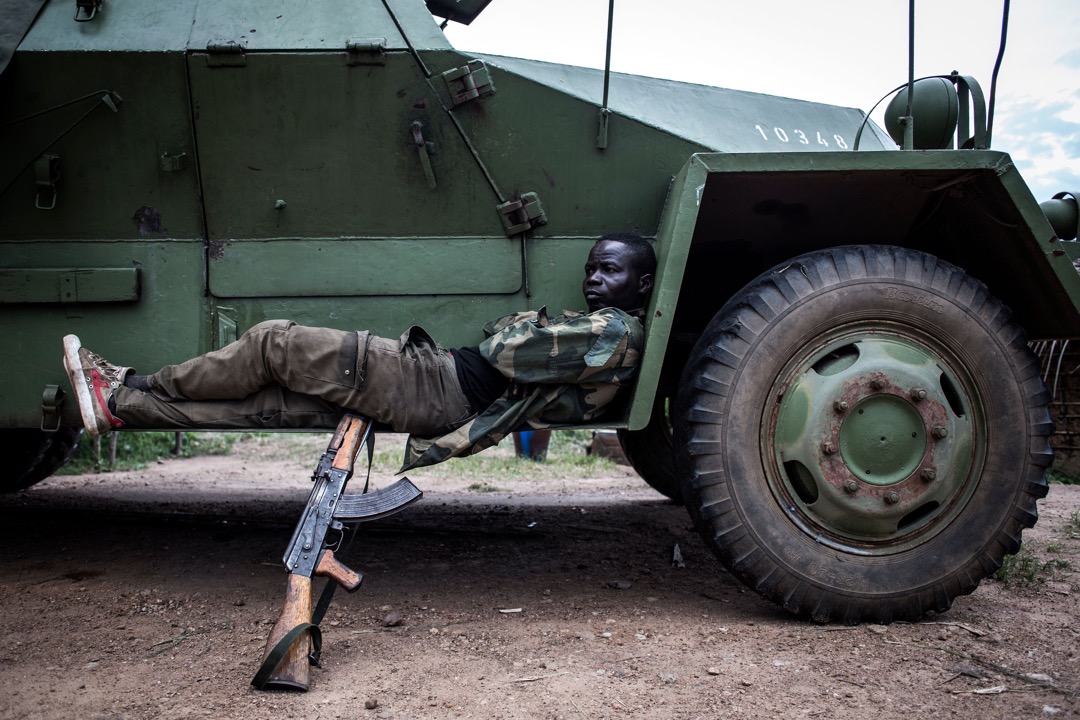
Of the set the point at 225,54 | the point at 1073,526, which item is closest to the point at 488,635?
the point at 225,54

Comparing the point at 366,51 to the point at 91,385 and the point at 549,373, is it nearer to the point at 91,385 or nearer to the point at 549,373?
the point at 549,373

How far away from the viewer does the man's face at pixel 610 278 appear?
2.72m

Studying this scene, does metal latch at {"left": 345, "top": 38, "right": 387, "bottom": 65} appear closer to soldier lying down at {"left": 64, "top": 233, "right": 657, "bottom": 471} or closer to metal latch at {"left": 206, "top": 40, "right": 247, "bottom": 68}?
metal latch at {"left": 206, "top": 40, "right": 247, "bottom": 68}

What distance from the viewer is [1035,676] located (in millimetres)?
2012

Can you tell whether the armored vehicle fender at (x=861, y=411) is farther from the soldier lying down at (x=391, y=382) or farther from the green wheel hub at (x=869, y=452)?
the soldier lying down at (x=391, y=382)

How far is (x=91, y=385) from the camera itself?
258 cm

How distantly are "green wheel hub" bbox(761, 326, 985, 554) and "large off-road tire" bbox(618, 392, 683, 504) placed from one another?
1738mm

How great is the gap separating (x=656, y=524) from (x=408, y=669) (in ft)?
7.03

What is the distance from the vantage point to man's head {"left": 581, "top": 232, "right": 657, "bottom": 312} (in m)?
2.72

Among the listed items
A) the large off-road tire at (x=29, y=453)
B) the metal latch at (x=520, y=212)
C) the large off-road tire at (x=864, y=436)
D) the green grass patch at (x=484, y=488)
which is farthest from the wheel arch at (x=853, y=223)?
the large off-road tire at (x=29, y=453)

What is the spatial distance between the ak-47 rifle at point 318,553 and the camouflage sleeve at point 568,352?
48 cm

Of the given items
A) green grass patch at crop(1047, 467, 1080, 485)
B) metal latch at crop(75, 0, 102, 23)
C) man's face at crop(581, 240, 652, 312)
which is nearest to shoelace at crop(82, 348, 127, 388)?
metal latch at crop(75, 0, 102, 23)

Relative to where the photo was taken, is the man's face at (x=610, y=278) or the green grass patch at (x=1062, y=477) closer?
the man's face at (x=610, y=278)

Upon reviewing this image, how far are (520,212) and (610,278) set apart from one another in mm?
377
